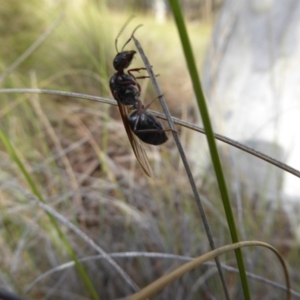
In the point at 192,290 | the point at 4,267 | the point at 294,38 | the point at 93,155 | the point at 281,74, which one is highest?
the point at 294,38

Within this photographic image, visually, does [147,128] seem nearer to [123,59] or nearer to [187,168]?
[123,59]

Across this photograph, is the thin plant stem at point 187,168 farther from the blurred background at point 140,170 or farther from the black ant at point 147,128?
the blurred background at point 140,170

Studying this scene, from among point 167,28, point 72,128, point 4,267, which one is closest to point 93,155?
point 72,128

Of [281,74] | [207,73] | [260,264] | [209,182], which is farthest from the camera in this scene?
[207,73]

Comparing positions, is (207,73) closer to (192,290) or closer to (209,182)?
(209,182)

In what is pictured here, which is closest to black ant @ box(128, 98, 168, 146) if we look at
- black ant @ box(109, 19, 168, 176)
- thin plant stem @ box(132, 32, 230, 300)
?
black ant @ box(109, 19, 168, 176)

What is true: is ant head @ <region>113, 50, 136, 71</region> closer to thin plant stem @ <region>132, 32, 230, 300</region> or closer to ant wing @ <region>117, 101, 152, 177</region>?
ant wing @ <region>117, 101, 152, 177</region>

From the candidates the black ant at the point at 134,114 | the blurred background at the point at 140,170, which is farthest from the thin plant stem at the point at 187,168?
the blurred background at the point at 140,170

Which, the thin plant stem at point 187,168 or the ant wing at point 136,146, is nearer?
the thin plant stem at point 187,168

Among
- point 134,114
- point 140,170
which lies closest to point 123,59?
point 134,114
